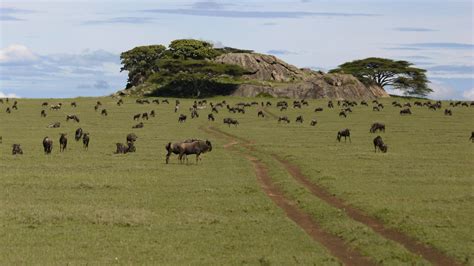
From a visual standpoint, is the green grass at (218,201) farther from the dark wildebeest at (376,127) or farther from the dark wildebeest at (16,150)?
the dark wildebeest at (376,127)

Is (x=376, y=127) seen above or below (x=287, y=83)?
below

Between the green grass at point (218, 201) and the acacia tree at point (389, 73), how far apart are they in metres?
71.0

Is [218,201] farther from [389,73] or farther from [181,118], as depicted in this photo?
[389,73]

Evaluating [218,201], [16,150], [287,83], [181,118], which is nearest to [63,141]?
[16,150]

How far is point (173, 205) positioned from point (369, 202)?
757cm

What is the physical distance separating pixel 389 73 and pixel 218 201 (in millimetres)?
102614

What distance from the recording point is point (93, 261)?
17891 mm

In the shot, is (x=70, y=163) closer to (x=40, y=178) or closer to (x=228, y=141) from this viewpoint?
(x=40, y=178)

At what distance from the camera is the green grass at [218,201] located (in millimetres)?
19281

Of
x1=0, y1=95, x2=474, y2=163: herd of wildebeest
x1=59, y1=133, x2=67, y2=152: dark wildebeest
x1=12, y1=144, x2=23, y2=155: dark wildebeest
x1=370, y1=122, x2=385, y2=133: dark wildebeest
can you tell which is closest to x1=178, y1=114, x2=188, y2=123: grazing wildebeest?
x1=0, y1=95, x2=474, y2=163: herd of wildebeest

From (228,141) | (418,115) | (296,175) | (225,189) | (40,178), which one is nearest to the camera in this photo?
(225,189)

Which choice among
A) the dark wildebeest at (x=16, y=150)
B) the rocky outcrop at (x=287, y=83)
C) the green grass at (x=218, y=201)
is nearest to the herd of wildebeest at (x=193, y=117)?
the dark wildebeest at (x=16, y=150)

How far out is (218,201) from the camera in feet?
88.4

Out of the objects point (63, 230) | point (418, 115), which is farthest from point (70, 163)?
point (418, 115)
